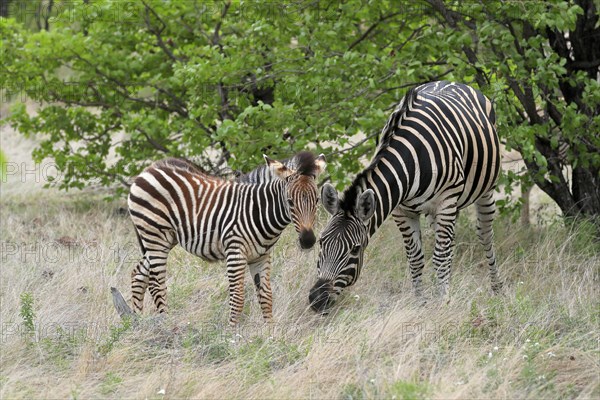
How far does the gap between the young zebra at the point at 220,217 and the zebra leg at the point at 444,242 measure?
146 centimetres

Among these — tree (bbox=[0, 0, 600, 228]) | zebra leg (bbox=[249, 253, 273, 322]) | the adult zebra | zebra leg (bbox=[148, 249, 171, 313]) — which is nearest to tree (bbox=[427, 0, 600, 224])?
tree (bbox=[0, 0, 600, 228])

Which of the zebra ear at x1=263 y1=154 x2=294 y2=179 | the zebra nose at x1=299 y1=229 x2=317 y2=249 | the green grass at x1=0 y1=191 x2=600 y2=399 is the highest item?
the zebra ear at x1=263 y1=154 x2=294 y2=179

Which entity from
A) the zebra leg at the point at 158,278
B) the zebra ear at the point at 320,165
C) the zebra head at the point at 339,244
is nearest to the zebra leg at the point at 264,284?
the zebra head at the point at 339,244

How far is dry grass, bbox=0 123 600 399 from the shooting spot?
549 cm

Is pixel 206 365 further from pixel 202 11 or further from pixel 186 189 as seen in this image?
pixel 202 11

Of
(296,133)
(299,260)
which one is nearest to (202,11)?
(296,133)

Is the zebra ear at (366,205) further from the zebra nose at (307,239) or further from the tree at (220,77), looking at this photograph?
the tree at (220,77)

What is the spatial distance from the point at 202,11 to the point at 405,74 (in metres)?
4.09

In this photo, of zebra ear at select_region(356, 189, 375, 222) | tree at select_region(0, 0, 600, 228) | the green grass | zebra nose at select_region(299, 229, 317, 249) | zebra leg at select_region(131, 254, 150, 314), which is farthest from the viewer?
tree at select_region(0, 0, 600, 228)

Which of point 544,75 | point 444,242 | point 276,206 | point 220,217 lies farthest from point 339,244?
point 544,75

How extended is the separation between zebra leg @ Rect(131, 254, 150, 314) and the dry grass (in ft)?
0.76

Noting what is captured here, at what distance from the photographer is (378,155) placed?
730 centimetres

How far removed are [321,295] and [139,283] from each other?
1696 millimetres

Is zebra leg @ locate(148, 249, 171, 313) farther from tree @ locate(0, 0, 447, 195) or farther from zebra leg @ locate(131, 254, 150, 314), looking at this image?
tree @ locate(0, 0, 447, 195)
